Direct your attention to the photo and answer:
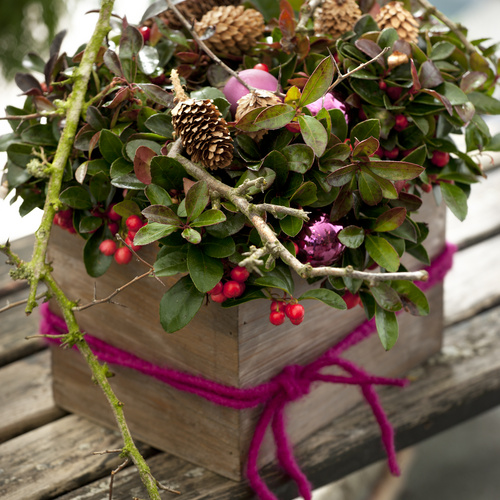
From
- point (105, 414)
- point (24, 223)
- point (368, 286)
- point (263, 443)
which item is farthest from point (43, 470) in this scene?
point (24, 223)

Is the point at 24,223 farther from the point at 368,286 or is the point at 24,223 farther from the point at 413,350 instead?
the point at 368,286

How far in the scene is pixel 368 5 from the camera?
2.74 ft

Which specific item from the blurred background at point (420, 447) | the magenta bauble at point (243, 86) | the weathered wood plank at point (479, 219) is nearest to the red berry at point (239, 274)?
the magenta bauble at point (243, 86)

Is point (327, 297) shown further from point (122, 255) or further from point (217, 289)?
point (122, 255)

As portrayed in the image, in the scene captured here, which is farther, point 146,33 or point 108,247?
point 146,33

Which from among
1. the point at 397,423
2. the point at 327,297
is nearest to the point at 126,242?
the point at 327,297

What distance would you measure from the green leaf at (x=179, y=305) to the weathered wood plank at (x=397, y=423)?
256 millimetres

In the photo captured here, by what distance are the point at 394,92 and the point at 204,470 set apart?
0.50 metres

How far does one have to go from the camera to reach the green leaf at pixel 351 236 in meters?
0.63

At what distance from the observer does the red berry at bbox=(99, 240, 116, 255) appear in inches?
27.5

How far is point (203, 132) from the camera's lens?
0.60 meters

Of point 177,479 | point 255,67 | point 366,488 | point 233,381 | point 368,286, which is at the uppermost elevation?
point 255,67

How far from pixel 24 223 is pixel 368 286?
1.75 metres

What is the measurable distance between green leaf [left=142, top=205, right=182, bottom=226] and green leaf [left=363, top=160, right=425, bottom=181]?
0.19 metres
